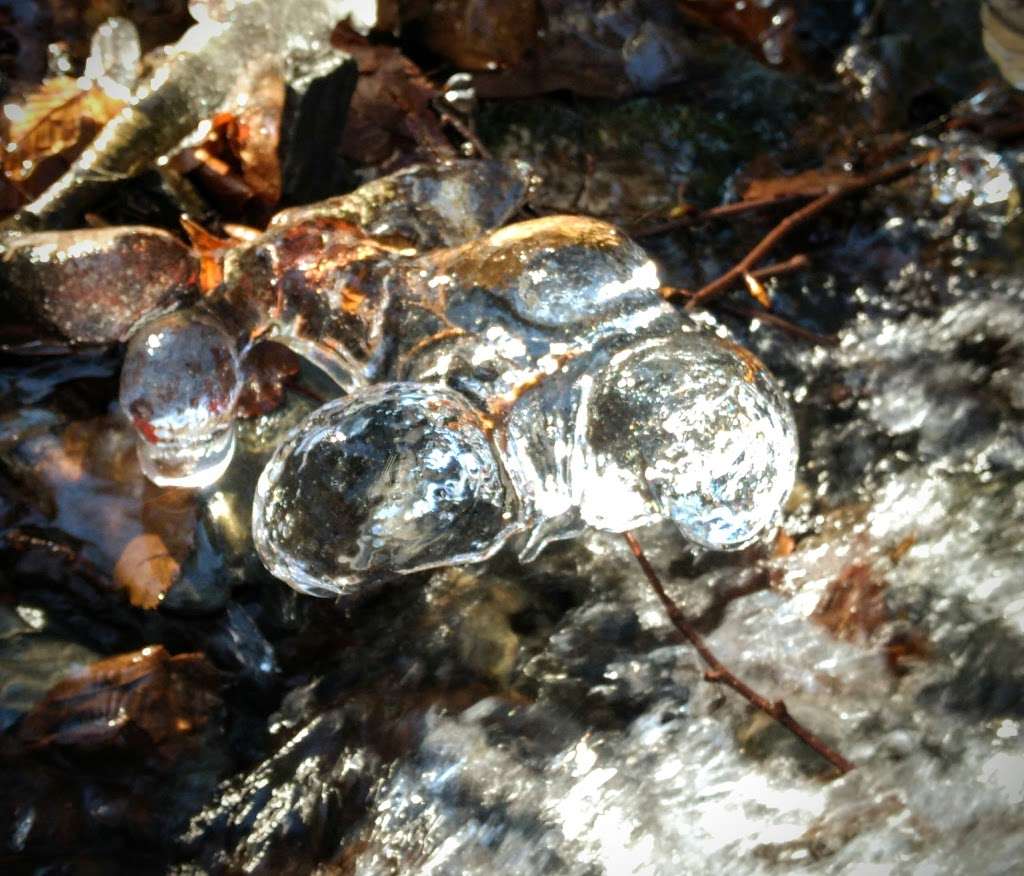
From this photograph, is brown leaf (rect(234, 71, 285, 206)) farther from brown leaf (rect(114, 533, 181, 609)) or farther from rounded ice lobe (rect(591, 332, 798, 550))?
rounded ice lobe (rect(591, 332, 798, 550))

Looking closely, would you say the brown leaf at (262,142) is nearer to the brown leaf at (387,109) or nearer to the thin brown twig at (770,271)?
the brown leaf at (387,109)

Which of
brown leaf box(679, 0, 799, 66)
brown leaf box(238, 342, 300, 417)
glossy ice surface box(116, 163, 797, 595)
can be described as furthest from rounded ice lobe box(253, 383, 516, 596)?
brown leaf box(679, 0, 799, 66)

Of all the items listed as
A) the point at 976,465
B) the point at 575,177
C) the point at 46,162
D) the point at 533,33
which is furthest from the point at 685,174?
the point at 46,162

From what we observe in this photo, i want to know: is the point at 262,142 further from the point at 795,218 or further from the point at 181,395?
the point at 795,218

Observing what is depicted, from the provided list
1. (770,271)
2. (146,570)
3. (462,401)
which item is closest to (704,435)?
(462,401)

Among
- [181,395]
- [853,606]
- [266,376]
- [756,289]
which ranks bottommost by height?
[853,606]

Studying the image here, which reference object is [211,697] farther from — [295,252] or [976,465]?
[976,465]
